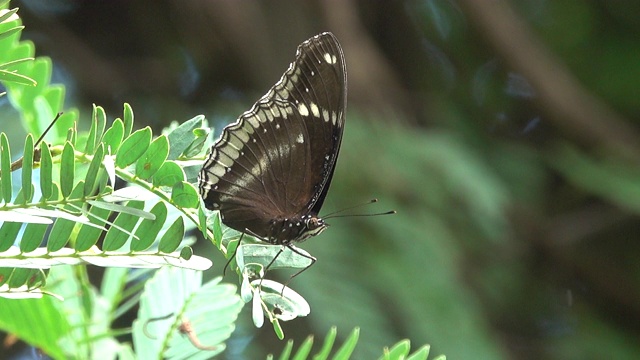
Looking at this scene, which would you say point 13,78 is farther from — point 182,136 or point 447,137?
point 447,137

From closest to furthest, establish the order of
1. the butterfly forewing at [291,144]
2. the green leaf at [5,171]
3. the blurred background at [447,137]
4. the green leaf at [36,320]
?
1. the green leaf at [5,171]
2. the green leaf at [36,320]
3. the butterfly forewing at [291,144]
4. the blurred background at [447,137]

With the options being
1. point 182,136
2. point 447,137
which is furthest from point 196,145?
point 447,137

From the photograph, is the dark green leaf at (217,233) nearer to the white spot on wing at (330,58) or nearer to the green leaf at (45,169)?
the green leaf at (45,169)

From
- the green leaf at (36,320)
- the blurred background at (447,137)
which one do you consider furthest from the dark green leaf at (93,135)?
the blurred background at (447,137)

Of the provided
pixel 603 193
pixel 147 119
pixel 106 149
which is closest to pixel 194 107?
pixel 147 119

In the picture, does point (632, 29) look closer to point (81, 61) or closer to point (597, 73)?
point (597, 73)
